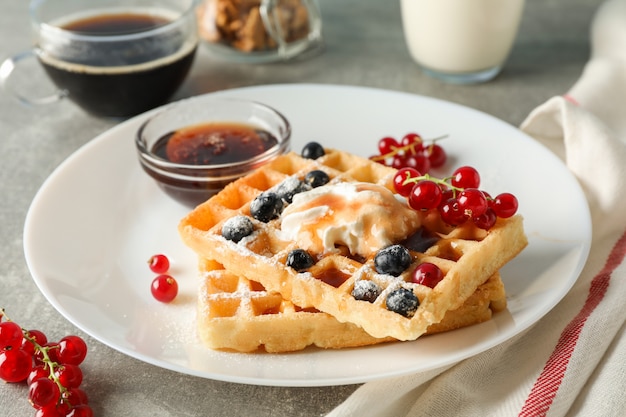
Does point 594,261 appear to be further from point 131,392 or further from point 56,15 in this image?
point 56,15

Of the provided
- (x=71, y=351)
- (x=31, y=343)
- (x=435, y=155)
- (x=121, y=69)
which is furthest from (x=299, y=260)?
(x=121, y=69)

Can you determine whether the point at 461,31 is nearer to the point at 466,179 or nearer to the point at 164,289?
the point at 466,179

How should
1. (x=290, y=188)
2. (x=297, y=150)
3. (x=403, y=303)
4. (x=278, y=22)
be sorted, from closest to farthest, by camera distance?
(x=403, y=303) < (x=290, y=188) < (x=297, y=150) < (x=278, y=22)

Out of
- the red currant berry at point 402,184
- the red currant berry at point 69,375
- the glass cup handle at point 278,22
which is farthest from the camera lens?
the glass cup handle at point 278,22

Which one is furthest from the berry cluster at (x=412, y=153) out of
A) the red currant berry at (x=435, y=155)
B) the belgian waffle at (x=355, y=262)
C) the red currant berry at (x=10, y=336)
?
the red currant berry at (x=10, y=336)

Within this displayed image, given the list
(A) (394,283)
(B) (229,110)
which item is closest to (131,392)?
(A) (394,283)

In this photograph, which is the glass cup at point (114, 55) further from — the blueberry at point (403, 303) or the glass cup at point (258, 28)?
the blueberry at point (403, 303)
